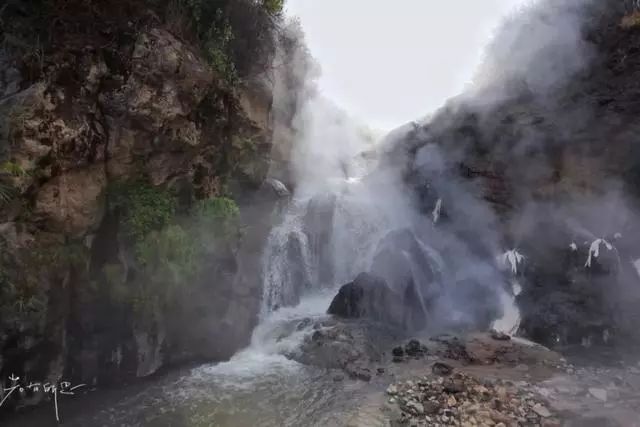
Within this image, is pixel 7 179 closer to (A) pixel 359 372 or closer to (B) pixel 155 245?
(B) pixel 155 245

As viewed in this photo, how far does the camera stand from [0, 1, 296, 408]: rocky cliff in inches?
332

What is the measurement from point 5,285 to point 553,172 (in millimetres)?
17649

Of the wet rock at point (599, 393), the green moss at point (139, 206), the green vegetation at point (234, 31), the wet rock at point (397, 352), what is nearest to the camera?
the wet rock at point (599, 393)

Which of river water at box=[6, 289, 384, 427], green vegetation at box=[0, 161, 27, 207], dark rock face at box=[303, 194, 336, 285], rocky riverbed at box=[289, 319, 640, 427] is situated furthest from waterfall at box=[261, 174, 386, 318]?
green vegetation at box=[0, 161, 27, 207]

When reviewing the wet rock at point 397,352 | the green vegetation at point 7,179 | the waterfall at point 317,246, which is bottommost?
the wet rock at point 397,352

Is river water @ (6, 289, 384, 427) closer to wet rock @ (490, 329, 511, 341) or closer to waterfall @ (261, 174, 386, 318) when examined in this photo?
waterfall @ (261, 174, 386, 318)

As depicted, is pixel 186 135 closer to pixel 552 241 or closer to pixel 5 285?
pixel 5 285

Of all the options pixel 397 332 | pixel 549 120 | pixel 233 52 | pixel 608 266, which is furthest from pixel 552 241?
pixel 233 52

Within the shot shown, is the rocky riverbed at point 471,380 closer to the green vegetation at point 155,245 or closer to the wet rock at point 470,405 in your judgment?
the wet rock at point 470,405

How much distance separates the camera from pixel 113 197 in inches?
390

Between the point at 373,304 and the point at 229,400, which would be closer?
the point at 229,400

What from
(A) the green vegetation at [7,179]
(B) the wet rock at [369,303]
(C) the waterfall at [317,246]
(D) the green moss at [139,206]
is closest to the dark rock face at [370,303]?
(B) the wet rock at [369,303]

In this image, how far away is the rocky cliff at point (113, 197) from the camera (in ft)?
27.6

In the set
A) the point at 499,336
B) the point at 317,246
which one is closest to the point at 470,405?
the point at 499,336
